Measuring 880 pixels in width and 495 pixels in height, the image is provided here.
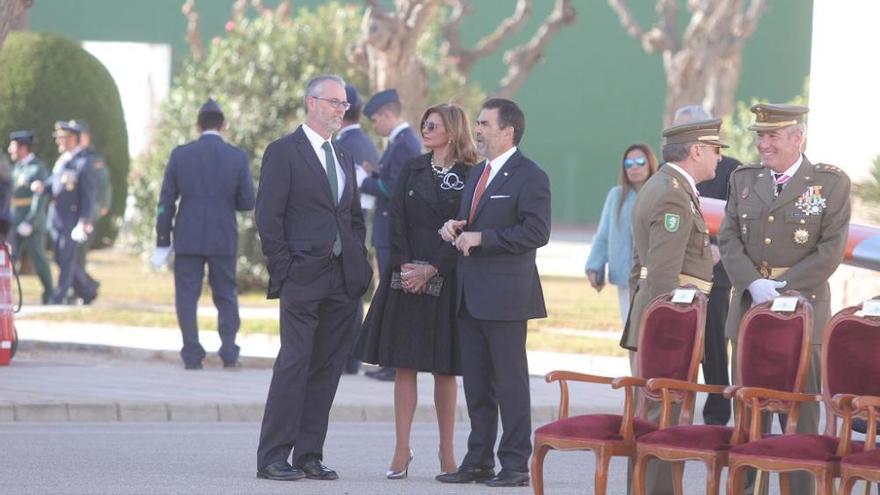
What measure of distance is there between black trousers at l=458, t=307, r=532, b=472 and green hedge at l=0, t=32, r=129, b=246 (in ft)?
52.6

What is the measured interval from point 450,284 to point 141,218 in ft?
45.0

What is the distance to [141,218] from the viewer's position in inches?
901

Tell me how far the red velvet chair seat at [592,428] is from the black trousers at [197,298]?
6.53 metres

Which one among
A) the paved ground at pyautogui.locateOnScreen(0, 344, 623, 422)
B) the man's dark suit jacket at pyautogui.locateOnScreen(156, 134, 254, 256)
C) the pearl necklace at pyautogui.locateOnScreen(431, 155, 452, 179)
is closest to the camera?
the pearl necklace at pyautogui.locateOnScreen(431, 155, 452, 179)

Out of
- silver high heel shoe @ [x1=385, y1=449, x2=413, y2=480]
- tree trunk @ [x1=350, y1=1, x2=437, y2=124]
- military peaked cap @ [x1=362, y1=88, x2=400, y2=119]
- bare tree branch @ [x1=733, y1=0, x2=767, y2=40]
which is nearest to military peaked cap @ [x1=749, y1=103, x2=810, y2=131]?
silver high heel shoe @ [x1=385, y1=449, x2=413, y2=480]

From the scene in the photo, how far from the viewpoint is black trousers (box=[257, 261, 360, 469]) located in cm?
938

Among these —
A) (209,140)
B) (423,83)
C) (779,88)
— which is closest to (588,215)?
(779,88)

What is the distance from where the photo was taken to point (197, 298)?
14484mm

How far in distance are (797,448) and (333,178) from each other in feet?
10.3

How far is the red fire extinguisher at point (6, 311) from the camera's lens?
14062mm

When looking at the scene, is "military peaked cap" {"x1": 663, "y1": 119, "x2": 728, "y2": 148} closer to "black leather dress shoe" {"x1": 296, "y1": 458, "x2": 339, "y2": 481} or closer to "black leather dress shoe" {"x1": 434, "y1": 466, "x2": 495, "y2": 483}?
"black leather dress shoe" {"x1": 434, "y1": 466, "x2": 495, "y2": 483}

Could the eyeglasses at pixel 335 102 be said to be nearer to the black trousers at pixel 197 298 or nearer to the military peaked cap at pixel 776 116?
the military peaked cap at pixel 776 116

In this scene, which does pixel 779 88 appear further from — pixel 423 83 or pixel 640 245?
pixel 640 245

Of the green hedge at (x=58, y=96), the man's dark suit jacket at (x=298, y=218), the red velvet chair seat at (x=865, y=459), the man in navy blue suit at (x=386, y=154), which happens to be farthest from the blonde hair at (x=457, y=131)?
the green hedge at (x=58, y=96)
